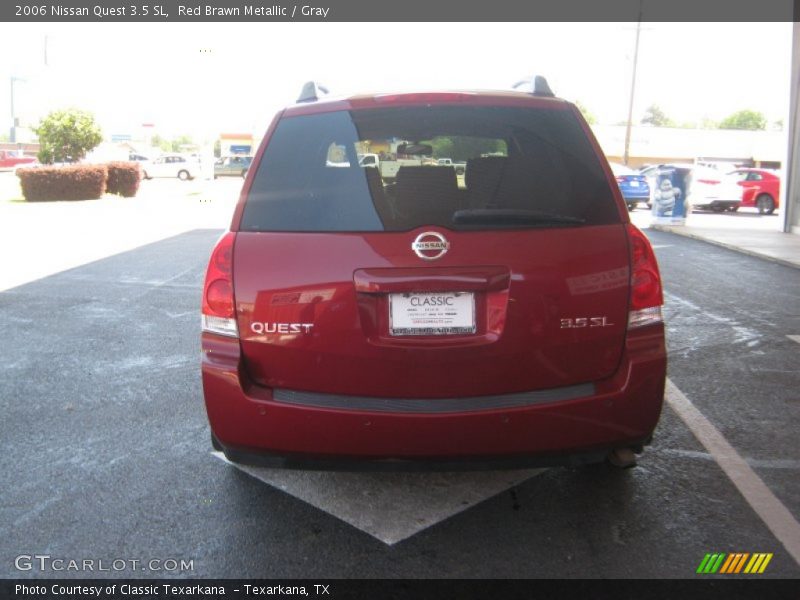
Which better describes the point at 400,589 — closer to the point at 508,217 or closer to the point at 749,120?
the point at 508,217

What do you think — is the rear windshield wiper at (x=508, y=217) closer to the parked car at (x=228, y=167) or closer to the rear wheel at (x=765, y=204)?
the rear wheel at (x=765, y=204)

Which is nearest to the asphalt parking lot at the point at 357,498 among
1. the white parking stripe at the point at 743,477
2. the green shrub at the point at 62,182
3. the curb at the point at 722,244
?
the white parking stripe at the point at 743,477

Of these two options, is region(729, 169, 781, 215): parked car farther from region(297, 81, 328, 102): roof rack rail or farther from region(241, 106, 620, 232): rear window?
region(297, 81, 328, 102): roof rack rail

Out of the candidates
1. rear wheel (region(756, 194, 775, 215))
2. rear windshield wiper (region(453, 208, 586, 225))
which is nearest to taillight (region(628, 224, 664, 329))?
rear windshield wiper (region(453, 208, 586, 225))

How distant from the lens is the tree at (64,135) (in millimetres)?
30438

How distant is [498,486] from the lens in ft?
11.8

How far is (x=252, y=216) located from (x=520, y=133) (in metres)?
1.18

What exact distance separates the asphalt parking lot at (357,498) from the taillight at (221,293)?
35.2 inches

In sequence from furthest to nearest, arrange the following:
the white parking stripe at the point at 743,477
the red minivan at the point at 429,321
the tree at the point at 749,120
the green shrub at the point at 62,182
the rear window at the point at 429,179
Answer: the tree at the point at 749,120 → the green shrub at the point at 62,182 → the white parking stripe at the point at 743,477 → the rear window at the point at 429,179 → the red minivan at the point at 429,321

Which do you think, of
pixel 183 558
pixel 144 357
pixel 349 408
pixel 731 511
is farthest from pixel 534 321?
pixel 144 357

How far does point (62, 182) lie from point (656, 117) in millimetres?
134098

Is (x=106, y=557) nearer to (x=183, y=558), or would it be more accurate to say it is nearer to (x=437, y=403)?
(x=183, y=558)

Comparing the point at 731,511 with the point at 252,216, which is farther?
the point at 731,511

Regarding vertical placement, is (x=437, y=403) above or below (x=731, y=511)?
above
